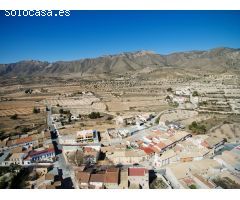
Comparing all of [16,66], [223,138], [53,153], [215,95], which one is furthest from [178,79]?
[16,66]

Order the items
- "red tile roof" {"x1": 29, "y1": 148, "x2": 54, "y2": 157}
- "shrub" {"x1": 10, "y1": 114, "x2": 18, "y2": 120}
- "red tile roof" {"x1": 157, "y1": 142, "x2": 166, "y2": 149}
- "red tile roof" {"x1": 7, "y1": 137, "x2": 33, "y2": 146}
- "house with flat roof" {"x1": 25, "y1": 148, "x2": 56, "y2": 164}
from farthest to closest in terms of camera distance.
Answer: "shrub" {"x1": 10, "y1": 114, "x2": 18, "y2": 120}
"red tile roof" {"x1": 7, "y1": 137, "x2": 33, "y2": 146}
"red tile roof" {"x1": 157, "y1": 142, "x2": 166, "y2": 149}
"red tile roof" {"x1": 29, "y1": 148, "x2": 54, "y2": 157}
"house with flat roof" {"x1": 25, "y1": 148, "x2": 56, "y2": 164}

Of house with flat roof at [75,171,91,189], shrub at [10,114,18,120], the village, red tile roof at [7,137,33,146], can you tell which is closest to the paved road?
the village

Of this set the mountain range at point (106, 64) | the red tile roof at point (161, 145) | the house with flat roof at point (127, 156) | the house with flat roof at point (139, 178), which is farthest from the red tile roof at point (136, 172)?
the mountain range at point (106, 64)

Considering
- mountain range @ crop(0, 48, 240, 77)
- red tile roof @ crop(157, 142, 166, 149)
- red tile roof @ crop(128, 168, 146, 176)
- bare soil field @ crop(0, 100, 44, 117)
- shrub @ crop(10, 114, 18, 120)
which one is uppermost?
mountain range @ crop(0, 48, 240, 77)

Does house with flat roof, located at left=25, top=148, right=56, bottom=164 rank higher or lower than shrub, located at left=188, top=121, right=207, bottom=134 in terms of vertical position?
lower

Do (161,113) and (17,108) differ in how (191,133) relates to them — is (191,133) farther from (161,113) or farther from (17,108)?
(17,108)

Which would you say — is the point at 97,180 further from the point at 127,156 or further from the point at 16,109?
the point at 16,109

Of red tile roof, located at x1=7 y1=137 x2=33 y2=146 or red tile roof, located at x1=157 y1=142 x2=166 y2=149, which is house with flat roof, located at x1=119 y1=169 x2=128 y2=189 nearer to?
red tile roof, located at x1=157 y1=142 x2=166 y2=149

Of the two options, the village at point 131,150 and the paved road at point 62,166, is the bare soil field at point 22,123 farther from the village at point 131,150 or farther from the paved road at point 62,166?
the paved road at point 62,166

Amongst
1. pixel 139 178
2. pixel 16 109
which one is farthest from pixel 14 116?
pixel 139 178
